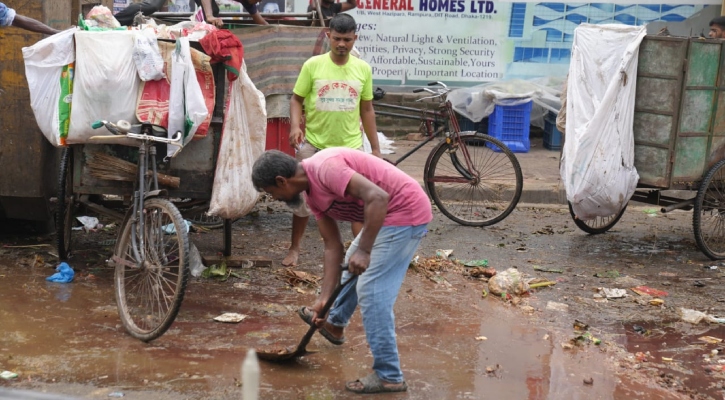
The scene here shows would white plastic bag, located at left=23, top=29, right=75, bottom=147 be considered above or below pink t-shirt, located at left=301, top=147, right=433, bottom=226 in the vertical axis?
above

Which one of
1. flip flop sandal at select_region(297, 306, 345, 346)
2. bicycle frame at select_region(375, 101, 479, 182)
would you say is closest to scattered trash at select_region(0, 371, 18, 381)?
flip flop sandal at select_region(297, 306, 345, 346)

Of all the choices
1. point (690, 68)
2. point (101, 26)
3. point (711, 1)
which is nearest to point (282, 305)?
point (101, 26)

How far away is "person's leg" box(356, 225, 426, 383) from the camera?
4.11m

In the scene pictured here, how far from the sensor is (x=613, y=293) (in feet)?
20.0

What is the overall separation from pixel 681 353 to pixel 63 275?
12.8ft

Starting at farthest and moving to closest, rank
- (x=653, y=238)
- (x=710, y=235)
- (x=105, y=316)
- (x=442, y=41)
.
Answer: (x=442, y=41)
(x=653, y=238)
(x=710, y=235)
(x=105, y=316)

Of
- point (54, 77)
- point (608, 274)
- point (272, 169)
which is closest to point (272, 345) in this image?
point (272, 169)

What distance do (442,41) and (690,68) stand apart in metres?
4.96

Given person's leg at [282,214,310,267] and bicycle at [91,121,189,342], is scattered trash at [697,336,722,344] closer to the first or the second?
person's leg at [282,214,310,267]

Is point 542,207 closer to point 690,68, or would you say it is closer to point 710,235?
point 710,235

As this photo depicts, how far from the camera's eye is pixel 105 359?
4.51 m

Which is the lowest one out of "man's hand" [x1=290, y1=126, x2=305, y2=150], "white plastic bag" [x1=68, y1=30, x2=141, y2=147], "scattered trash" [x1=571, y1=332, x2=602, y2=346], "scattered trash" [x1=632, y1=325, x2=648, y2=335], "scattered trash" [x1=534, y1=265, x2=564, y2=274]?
"scattered trash" [x1=534, y1=265, x2=564, y2=274]

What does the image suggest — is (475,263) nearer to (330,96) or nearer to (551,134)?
(330,96)

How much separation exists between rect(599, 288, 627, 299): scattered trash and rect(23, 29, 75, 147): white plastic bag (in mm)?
3706
